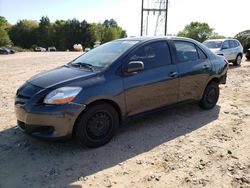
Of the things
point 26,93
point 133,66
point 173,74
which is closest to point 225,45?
point 173,74

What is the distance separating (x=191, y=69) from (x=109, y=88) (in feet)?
6.62

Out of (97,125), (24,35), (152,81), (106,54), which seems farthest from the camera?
(24,35)

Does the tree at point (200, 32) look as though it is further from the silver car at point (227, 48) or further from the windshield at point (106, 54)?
the windshield at point (106, 54)

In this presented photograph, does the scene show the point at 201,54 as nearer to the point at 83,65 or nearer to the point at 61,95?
the point at 83,65

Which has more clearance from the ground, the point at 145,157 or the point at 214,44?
the point at 214,44

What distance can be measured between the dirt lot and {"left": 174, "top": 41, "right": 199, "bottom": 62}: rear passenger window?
120 centimetres

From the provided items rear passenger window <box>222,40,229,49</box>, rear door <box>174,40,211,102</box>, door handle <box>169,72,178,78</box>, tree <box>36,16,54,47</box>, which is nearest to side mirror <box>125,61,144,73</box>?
door handle <box>169,72,178,78</box>

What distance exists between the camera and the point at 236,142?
4.68m

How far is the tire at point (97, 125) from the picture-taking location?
4172mm

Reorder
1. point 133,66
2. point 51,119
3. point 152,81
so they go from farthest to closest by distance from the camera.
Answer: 1. point 152,81
2. point 133,66
3. point 51,119

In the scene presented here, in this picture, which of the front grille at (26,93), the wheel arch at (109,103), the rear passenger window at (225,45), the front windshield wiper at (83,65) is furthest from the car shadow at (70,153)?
the rear passenger window at (225,45)

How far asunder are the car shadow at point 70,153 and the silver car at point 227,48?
9.78 metres

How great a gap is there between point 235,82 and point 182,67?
537cm

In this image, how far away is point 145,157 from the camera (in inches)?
163
